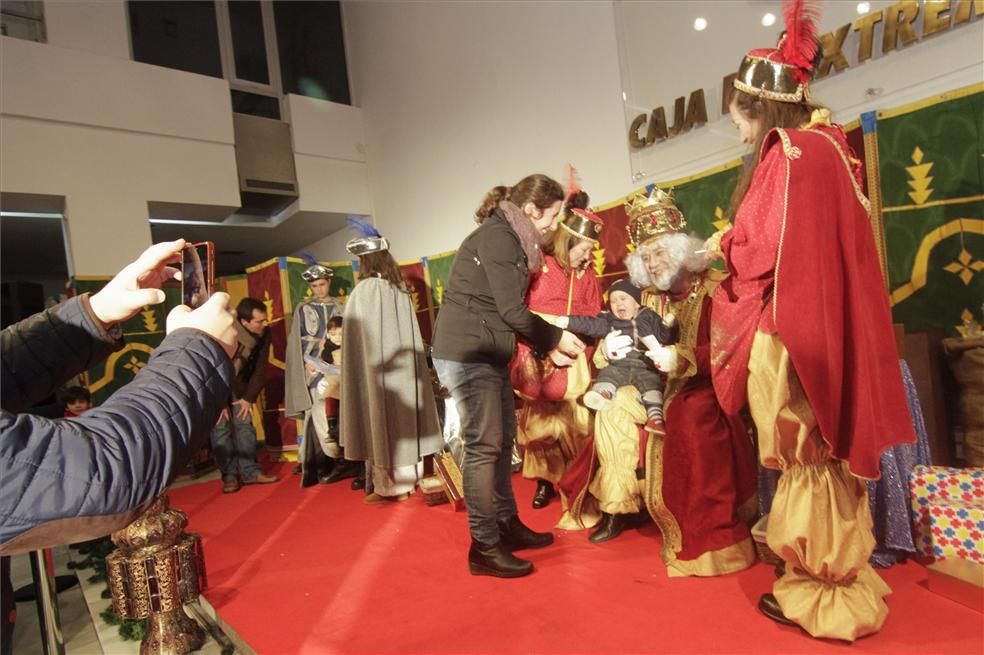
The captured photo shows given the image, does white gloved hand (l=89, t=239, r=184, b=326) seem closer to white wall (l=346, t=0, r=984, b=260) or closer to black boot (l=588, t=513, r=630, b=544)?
black boot (l=588, t=513, r=630, b=544)

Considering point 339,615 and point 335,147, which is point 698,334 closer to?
point 339,615

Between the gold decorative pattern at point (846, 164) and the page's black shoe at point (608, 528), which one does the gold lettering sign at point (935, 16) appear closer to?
the gold decorative pattern at point (846, 164)

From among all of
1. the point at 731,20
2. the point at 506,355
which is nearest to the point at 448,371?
the point at 506,355

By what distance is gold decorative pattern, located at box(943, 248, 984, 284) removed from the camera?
7.96ft

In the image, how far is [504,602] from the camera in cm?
215

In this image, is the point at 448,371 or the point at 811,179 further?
the point at 448,371

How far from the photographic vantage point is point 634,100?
4.18m

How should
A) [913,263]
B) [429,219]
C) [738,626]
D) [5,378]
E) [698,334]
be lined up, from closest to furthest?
1. [5,378]
2. [738,626]
3. [698,334]
4. [913,263]
5. [429,219]

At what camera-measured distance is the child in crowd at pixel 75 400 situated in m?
4.32

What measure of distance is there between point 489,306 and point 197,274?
126cm

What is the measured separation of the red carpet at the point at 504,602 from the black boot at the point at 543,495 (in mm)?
89

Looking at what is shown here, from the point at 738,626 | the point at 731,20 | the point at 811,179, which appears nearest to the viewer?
the point at 811,179

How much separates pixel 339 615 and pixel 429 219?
5357 mm

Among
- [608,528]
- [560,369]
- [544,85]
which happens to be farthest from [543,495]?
[544,85]
